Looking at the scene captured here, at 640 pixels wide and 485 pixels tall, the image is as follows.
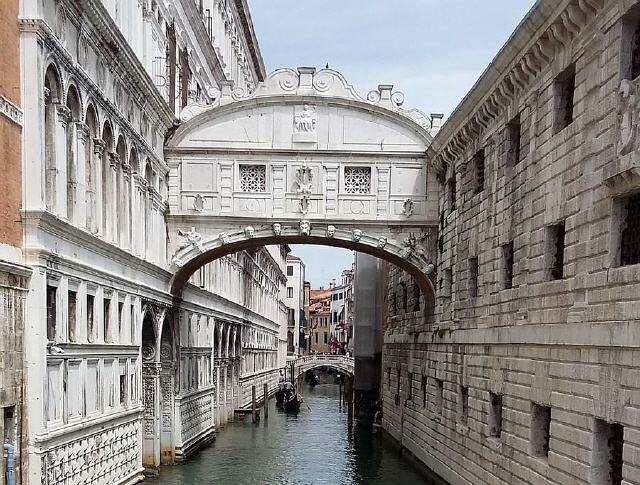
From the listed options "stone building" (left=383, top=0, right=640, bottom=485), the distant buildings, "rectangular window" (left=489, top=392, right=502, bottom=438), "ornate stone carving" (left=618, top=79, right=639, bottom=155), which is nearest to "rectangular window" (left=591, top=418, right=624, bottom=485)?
"stone building" (left=383, top=0, right=640, bottom=485)

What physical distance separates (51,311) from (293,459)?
11.7 m

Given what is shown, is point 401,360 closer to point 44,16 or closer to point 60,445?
point 60,445

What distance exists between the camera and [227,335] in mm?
27844

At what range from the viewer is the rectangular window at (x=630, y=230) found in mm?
8344

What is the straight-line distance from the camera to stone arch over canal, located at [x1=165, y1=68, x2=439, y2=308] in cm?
1795

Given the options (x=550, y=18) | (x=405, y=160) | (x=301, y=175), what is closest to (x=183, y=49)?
(x=301, y=175)

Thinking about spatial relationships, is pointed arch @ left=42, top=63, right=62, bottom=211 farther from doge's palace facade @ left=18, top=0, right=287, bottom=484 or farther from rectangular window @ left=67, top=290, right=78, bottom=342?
rectangular window @ left=67, top=290, right=78, bottom=342

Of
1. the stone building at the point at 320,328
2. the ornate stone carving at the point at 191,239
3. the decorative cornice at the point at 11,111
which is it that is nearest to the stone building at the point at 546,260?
the ornate stone carving at the point at 191,239

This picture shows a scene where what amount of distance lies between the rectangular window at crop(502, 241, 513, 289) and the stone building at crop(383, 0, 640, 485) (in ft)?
0.06

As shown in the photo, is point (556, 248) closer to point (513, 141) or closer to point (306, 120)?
point (513, 141)

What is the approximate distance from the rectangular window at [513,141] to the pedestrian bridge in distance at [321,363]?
3307 cm

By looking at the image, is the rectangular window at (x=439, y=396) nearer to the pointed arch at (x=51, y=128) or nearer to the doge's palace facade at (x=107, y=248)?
the doge's palace facade at (x=107, y=248)

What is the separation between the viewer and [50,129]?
1074cm

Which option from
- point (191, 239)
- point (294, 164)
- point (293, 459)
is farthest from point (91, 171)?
point (293, 459)
